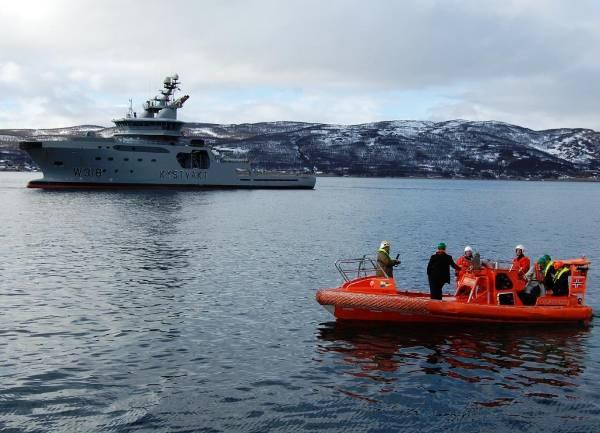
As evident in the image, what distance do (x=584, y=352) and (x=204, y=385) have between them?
1063cm

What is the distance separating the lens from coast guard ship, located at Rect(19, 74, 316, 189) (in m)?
93.6

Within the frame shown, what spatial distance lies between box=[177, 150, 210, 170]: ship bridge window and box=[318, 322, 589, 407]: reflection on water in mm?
87112

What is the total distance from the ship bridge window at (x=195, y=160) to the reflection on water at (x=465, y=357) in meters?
87.1

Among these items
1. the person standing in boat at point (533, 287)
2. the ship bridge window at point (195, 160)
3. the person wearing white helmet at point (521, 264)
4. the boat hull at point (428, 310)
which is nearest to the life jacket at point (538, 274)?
the person standing in boat at point (533, 287)

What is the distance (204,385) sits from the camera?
13.8m

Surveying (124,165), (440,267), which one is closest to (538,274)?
(440,267)

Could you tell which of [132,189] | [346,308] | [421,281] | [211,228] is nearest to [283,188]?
[132,189]

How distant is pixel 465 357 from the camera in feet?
54.8

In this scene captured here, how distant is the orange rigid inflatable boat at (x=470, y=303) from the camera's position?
760 inches

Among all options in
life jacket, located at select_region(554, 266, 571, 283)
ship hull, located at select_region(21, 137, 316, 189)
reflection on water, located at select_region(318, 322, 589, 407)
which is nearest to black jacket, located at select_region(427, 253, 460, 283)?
reflection on water, located at select_region(318, 322, 589, 407)

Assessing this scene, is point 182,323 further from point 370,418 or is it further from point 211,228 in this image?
point 211,228

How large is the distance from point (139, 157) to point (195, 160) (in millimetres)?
10649

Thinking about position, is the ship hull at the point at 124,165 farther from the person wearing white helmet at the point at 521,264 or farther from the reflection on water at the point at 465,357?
the person wearing white helmet at the point at 521,264

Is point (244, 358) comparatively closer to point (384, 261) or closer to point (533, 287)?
point (384, 261)
